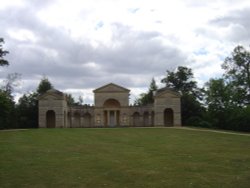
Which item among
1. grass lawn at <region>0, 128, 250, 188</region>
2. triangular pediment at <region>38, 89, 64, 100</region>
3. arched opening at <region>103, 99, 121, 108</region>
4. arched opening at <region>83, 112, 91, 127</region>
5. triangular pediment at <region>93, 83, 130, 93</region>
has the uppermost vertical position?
triangular pediment at <region>93, 83, 130, 93</region>

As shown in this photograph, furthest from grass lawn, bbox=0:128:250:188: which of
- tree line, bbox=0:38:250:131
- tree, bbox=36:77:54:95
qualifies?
tree, bbox=36:77:54:95

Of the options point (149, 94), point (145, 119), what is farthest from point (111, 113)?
point (149, 94)

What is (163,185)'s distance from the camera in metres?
14.0

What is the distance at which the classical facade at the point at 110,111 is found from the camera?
71.8 metres

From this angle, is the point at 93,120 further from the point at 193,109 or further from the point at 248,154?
the point at 248,154

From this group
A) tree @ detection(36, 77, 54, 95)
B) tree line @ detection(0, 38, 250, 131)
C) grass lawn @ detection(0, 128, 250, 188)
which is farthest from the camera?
tree @ detection(36, 77, 54, 95)

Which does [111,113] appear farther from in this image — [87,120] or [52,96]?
[52,96]

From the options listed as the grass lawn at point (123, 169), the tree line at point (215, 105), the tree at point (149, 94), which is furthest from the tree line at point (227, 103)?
the grass lawn at point (123, 169)

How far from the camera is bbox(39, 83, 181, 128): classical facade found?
71.8 metres

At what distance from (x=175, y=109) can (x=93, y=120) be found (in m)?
14.9

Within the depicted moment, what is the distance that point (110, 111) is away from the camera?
254 feet

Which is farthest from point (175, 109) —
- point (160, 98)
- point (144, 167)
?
point (144, 167)

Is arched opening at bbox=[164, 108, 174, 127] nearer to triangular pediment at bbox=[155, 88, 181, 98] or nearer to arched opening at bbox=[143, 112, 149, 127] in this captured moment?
triangular pediment at bbox=[155, 88, 181, 98]

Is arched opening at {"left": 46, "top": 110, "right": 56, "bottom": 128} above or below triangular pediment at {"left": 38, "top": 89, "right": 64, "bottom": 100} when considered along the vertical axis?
below
